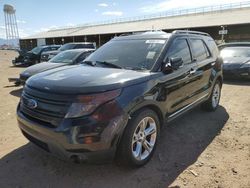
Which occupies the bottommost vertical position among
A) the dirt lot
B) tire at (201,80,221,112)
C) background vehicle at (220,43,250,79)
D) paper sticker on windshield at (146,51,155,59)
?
the dirt lot

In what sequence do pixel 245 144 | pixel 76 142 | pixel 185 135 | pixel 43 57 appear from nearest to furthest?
pixel 76 142, pixel 245 144, pixel 185 135, pixel 43 57

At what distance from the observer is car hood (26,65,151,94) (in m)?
3.12

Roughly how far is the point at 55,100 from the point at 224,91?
6.94 m

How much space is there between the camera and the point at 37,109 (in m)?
3.28

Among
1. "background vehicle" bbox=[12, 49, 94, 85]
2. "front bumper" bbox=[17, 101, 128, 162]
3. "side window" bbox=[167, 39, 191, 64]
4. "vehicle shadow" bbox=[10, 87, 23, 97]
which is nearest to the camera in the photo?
"front bumper" bbox=[17, 101, 128, 162]

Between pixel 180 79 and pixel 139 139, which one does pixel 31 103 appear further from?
pixel 180 79

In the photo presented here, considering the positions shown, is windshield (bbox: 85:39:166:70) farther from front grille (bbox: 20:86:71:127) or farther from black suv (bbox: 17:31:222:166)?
front grille (bbox: 20:86:71:127)

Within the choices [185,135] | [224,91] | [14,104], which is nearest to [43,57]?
[14,104]

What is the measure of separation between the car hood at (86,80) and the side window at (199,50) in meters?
1.80

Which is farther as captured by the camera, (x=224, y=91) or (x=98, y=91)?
(x=224, y=91)

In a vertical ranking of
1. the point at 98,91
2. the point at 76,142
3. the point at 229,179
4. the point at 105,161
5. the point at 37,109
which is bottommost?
the point at 229,179

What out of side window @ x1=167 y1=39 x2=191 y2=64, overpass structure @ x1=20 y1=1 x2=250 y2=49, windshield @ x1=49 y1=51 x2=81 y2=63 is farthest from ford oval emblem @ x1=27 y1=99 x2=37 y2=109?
overpass structure @ x1=20 y1=1 x2=250 y2=49

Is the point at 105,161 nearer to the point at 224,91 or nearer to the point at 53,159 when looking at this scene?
the point at 53,159

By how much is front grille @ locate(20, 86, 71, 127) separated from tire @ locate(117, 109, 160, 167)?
32.0 inches
